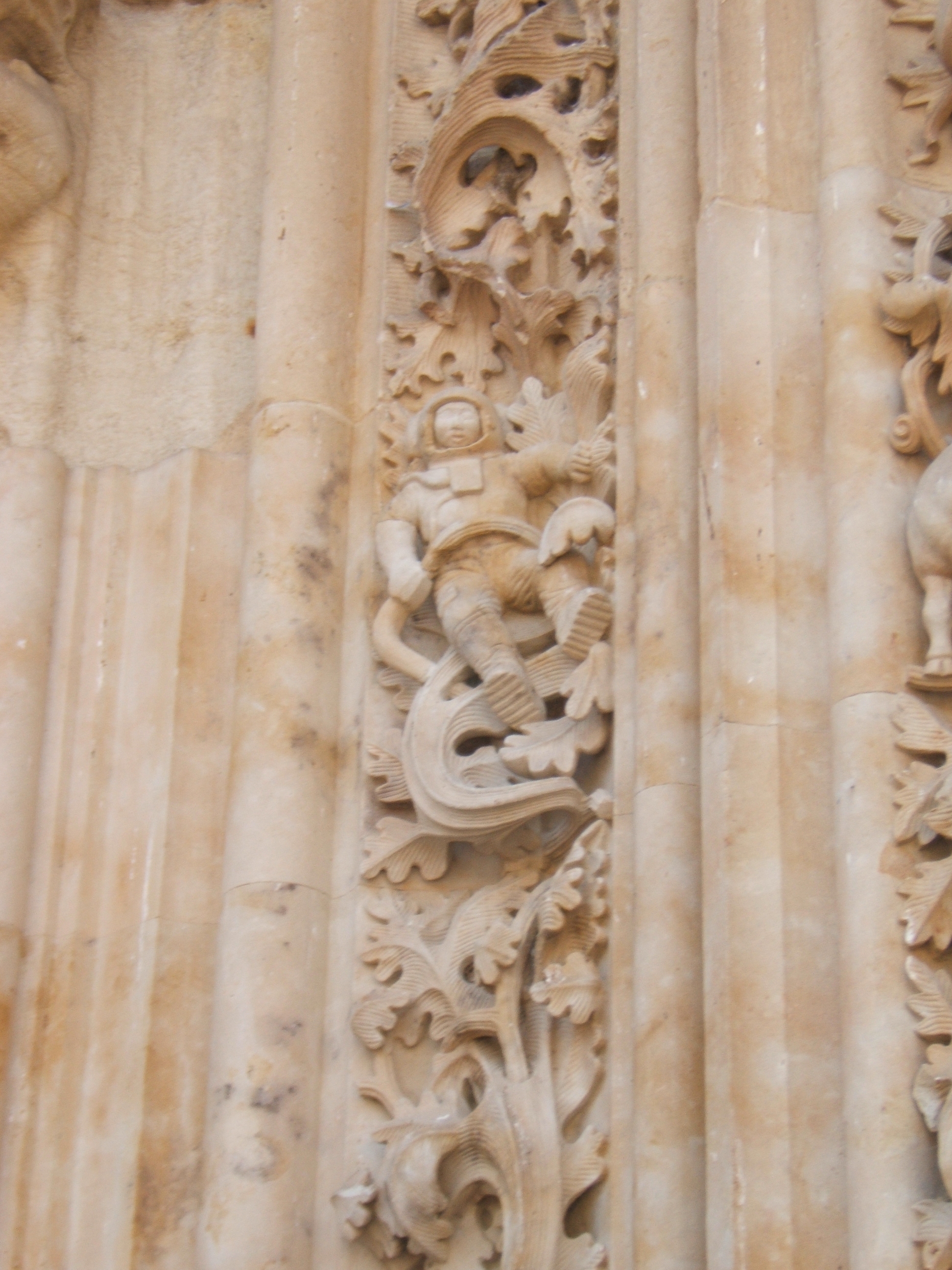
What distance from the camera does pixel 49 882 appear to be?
4.29 meters

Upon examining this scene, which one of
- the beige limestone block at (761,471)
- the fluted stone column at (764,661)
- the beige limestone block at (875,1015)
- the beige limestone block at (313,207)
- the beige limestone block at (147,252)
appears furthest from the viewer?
the beige limestone block at (147,252)

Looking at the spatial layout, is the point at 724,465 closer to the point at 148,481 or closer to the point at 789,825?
the point at 789,825

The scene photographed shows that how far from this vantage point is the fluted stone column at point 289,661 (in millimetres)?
3857

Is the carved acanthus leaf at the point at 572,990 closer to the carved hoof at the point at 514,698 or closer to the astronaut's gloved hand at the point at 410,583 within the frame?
the carved hoof at the point at 514,698

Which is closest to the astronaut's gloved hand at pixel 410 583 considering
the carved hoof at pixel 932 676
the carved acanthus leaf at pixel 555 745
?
the carved acanthus leaf at pixel 555 745

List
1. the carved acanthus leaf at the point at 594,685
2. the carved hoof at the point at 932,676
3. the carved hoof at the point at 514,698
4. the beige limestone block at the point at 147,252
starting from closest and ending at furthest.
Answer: the carved hoof at the point at 932,676, the carved acanthus leaf at the point at 594,685, the carved hoof at the point at 514,698, the beige limestone block at the point at 147,252

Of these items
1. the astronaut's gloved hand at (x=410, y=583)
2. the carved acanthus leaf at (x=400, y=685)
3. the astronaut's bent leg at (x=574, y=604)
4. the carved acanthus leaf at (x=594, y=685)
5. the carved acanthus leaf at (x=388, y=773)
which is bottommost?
the carved acanthus leaf at (x=388, y=773)

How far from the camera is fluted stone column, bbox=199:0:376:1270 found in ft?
12.7

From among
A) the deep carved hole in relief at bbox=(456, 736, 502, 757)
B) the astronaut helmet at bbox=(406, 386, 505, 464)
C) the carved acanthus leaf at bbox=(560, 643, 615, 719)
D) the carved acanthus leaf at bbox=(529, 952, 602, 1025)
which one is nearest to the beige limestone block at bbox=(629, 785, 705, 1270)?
the carved acanthus leaf at bbox=(529, 952, 602, 1025)

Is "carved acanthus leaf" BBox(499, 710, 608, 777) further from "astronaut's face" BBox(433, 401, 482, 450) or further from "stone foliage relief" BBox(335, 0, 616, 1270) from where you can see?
"astronaut's face" BBox(433, 401, 482, 450)

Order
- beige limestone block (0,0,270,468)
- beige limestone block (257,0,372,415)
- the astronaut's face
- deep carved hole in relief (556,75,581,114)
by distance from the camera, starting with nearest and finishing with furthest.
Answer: the astronaut's face
deep carved hole in relief (556,75,581,114)
beige limestone block (257,0,372,415)
beige limestone block (0,0,270,468)

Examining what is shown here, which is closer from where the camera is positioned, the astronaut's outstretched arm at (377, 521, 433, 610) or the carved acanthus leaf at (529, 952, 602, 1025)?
the carved acanthus leaf at (529, 952, 602, 1025)

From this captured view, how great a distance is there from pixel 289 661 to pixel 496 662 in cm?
41

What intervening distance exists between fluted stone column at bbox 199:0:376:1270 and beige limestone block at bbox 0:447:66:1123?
415 millimetres
